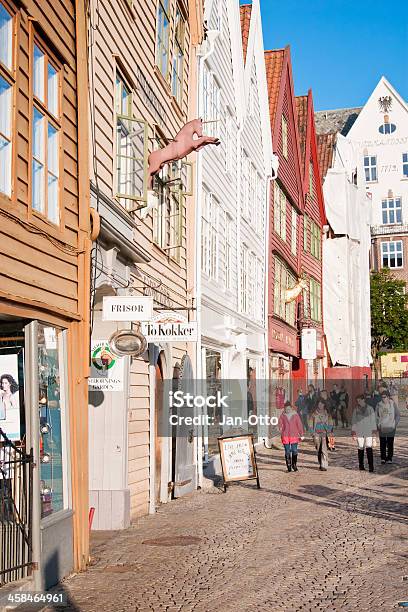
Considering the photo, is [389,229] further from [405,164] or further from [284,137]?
[284,137]

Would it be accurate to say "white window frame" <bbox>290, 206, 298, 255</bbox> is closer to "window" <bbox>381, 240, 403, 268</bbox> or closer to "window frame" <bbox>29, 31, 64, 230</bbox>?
"window frame" <bbox>29, 31, 64, 230</bbox>

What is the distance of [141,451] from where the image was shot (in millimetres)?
13438

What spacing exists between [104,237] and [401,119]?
57.8 meters

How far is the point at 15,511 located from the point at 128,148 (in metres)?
6.43

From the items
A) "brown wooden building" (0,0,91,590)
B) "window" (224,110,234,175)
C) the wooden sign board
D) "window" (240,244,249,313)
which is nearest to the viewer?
"brown wooden building" (0,0,91,590)

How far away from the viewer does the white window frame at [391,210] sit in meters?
65.1

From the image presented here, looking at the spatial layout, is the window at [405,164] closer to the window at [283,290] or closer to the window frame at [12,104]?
the window at [283,290]

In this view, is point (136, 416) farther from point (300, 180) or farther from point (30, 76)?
point (300, 180)

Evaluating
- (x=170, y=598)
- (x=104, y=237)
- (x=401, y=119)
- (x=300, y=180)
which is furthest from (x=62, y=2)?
(x=401, y=119)

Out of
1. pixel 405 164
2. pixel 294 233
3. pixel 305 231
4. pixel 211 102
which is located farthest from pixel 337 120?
pixel 211 102

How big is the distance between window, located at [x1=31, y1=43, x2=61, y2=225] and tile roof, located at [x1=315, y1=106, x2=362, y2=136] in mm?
64594

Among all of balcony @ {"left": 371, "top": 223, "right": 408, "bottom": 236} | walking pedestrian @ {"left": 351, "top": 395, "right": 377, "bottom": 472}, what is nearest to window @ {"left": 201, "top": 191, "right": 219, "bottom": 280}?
walking pedestrian @ {"left": 351, "top": 395, "right": 377, "bottom": 472}

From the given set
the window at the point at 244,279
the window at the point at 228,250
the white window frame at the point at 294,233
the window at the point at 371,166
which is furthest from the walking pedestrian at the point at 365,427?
the window at the point at 371,166

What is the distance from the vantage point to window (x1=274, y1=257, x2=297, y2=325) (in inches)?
1170
